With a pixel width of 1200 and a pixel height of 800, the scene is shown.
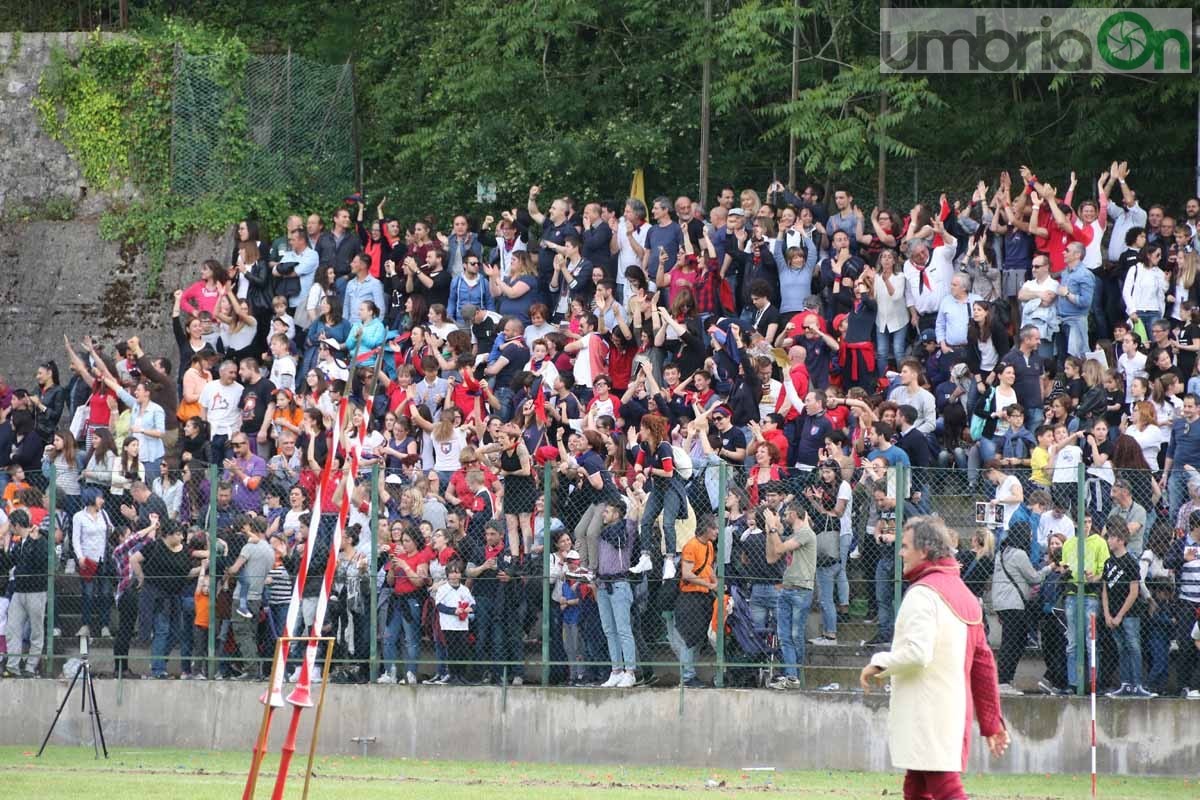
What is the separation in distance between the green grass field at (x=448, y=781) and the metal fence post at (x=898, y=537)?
173 cm

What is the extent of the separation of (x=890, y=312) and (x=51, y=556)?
33.1ft

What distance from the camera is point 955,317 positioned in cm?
2183

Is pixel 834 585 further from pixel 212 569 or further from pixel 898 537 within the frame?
pixel 212 569

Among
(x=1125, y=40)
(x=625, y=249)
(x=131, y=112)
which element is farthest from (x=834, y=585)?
(x=131, y=112)

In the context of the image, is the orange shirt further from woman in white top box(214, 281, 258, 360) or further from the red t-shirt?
woman in white top box(214, 281, 258, 360)

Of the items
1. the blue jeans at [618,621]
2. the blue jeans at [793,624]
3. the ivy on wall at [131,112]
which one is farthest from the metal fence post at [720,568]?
the ivy on wall at [131,112]

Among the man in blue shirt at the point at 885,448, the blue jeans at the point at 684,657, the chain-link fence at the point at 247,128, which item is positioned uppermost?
the chain-link fence at the point at 247,128

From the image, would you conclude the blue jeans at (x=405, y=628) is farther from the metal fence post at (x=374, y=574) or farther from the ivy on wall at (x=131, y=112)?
the ivy on wall at (x=131, y=112)

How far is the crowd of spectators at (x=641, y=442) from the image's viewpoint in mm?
18141

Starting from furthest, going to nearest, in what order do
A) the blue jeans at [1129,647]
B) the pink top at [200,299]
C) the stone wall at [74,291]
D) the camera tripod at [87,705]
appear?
the stone wall at [74,291] → the pink top at [200,299] → the camera tripod at [87,705] → the blue jeans at [1129,647]

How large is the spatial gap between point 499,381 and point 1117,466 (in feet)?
25.4

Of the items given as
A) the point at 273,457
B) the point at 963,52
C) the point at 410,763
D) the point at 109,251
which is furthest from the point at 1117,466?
the point at 109,251

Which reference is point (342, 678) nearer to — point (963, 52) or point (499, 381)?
point (499, 381)

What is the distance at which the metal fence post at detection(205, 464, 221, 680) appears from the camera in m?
19.4
